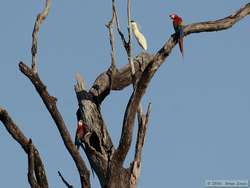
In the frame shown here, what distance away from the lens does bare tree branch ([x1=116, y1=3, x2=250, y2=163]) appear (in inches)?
408

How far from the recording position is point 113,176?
10984 millimetres

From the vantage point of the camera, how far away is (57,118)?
10.3m

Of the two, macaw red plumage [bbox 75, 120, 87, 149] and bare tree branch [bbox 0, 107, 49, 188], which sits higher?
macaw red plumage [bbox 75, 120, 87, 149]

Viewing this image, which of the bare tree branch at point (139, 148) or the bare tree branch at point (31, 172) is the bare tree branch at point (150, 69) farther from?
the bare tree branch at point (31, 172)

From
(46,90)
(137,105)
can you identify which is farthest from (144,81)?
(46,90)

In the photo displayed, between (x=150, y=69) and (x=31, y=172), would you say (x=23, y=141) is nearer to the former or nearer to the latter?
(x=31, y=172)

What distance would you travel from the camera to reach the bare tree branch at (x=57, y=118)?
10062 millimetres

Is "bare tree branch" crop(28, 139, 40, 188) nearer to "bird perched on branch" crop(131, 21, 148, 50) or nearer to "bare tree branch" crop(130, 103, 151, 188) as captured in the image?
"bare tree branch" crop(130, 103, 151, 188)

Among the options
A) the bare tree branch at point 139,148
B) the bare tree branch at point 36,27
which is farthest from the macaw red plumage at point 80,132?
the bare tree branch at point 36,27

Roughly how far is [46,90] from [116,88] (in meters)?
3.02

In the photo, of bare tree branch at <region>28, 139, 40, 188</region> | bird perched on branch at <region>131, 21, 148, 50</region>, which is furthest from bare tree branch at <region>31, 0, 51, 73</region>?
bird perched on branch at <region>131, 21, 148, 50</region>

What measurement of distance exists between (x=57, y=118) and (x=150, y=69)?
Answer: 136 cm

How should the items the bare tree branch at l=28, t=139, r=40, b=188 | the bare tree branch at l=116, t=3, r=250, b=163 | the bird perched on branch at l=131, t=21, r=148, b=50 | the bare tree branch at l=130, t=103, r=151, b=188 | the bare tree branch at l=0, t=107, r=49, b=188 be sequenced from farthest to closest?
1. the bird perched on branch at l=131, t=21, r=148, b=50
2. the bare tree branch at l=130, t=103, r=151, b=188
3. the bare tree branch at l=116, t=3, r=250, b=163
4. the bare tree branch at l=0, t=107, r=49, b=188
5. the bare tree branch at l=28, t=139, r=40, b=188

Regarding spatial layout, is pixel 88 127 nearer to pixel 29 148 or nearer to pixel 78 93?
pixel 78 93
